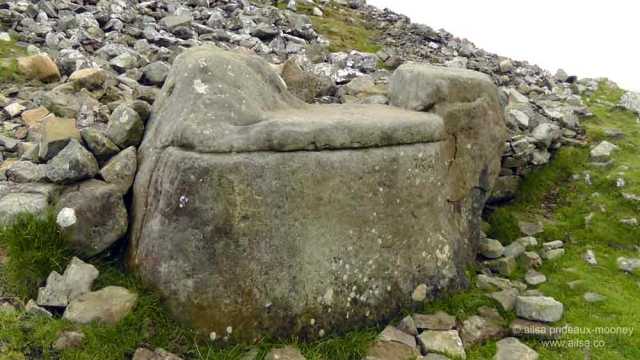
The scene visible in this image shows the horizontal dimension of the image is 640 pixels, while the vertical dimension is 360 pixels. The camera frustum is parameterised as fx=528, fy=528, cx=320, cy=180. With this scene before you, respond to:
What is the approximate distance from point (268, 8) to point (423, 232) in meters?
15.6

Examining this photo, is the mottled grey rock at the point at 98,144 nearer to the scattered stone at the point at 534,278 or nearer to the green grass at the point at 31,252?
the green grass at the point at 31,252

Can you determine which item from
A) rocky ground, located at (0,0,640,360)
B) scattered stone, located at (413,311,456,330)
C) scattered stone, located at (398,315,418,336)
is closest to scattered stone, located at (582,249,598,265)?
rocky ground, located at (0,0,640,360)

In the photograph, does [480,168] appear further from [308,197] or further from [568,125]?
[568,125]

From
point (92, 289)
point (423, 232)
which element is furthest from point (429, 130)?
point (92, 289)

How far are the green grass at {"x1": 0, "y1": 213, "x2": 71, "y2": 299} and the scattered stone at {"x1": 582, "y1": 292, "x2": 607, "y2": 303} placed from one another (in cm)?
855

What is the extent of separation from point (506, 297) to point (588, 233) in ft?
14.2

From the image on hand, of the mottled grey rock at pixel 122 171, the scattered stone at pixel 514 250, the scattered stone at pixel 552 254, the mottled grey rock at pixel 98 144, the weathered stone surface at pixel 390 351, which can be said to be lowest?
the scattered stone at pixel 552 254

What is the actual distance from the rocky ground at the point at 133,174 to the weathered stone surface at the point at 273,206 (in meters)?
0.43

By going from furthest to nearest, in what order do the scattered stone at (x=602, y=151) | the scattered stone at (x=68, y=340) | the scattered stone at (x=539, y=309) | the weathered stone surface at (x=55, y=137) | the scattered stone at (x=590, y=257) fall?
the scattered stone at (x=602, y=151) < the scattered stone at (x=590, y=257) < the scattered stone at (x=539, y=309) < the weathered stone surface at (x=55, y=137) < the scattered stone at (x=68, y=340)

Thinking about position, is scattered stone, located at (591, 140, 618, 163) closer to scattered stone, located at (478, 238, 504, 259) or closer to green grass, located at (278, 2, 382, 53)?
scattered stone, located at (478, 238, 504, 259)

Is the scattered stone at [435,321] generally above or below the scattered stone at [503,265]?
above

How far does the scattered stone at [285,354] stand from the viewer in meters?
6.77

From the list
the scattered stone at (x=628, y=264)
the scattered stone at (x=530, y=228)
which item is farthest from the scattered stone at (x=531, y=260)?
the scattered stone at (x=628, y=264)

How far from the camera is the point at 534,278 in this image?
10008 mm
